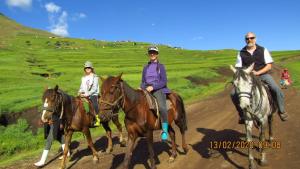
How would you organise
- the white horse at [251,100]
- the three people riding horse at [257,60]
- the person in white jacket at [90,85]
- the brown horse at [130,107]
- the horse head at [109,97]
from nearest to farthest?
1. the horse head at [109,97]
2. the brown horse at [130,107]
3. the white horse at [251,100]
4. the three people riding horse at [257,60]
5. the person in white jacket at [90,85]

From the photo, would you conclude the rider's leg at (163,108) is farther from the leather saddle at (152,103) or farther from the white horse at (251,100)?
the white horse at (251,100)

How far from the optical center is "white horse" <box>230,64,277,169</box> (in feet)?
30.9

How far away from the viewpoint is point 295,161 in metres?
10.5

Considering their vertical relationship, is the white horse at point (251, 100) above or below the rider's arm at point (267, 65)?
below

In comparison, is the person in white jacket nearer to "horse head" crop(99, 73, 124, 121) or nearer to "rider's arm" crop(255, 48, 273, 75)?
"horse head" crop(99, 73, 124, 121)

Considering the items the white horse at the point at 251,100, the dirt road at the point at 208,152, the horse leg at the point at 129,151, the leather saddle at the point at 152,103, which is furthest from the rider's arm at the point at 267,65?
the horse leg at the point at 129,151

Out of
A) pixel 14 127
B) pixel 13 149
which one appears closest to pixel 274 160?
pixel 13 149

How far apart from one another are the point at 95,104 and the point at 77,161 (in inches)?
91.0

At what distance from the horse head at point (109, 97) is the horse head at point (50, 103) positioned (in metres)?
2.96

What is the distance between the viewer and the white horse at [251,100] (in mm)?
9415

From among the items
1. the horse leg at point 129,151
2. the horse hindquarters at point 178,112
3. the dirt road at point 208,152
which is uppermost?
the horse hindquarters at point 178,112

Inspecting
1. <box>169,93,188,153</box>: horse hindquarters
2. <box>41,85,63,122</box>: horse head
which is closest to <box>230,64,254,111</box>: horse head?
<box>169,93,188,153</box>: horse hindquarters

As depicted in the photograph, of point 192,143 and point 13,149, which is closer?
point 192,143

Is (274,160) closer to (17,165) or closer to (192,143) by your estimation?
(192,143)
